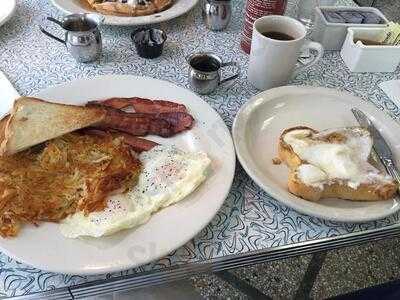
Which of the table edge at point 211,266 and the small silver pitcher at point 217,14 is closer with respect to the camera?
the table edge at point 211,266

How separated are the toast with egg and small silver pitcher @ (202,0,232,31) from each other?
549mm

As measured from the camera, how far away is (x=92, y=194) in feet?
2.23

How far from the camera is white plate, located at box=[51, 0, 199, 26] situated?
115 cm

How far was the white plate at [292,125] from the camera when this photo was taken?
0.72 meters

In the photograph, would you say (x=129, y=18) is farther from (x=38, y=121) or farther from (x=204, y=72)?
(x=38, y=121)

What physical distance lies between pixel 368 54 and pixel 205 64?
0.47 metres

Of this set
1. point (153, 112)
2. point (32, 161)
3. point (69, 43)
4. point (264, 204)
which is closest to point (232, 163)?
point (264, 204)

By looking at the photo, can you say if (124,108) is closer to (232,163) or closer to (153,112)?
(153,112)

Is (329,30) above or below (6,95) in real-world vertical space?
above

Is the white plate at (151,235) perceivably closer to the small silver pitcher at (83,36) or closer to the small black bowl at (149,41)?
the small silver pitcher at (83,36)

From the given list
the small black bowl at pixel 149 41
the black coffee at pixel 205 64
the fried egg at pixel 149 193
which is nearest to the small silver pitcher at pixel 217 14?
the small black bowl at pixel 149 41

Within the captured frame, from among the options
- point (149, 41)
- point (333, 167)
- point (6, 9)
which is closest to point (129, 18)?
point (149, 41)

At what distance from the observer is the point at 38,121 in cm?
77

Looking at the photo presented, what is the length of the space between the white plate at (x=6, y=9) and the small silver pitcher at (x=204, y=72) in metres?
0.57
